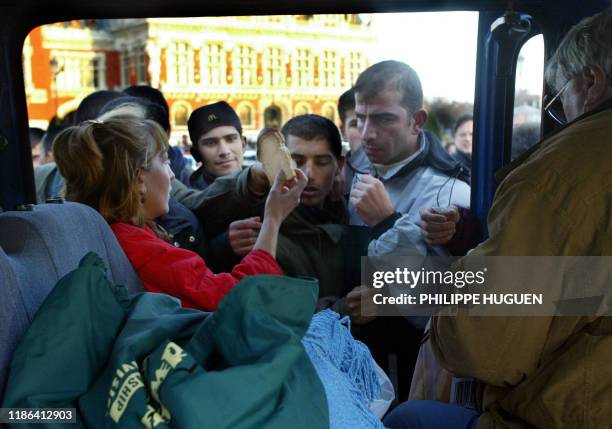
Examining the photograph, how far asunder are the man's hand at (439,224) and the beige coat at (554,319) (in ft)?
2.73

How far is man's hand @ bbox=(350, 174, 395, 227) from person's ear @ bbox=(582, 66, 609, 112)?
0.83 metres

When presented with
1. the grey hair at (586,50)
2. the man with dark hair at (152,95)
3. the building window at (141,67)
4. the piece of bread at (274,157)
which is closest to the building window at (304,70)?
the piece of bread at (274,157)

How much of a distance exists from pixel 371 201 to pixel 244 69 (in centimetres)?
68

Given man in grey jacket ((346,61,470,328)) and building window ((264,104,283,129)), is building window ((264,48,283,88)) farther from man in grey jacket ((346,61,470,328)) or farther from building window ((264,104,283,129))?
man in grey jacket ((346,61,470,328))

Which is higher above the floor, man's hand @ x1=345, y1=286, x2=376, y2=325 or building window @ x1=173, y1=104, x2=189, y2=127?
building window @ x1=173, y1=104, x2=189, y2=127

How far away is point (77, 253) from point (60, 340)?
1.21ft

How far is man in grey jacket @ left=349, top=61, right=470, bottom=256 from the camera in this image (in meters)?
2.11

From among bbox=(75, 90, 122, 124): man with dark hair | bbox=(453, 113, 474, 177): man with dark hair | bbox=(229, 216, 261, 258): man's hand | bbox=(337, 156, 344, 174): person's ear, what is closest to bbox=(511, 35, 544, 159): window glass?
bbox=(453, 113, 474, 177): man with dark hair

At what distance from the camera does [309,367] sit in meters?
1.08

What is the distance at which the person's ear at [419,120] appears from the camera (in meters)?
2.13

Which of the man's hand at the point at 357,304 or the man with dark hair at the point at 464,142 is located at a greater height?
the man with dark hair at the point at 464,142

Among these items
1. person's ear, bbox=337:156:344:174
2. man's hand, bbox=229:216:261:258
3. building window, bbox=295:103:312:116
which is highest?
building window, bbox=295:103:312:116

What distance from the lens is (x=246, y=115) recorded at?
7.45 feet

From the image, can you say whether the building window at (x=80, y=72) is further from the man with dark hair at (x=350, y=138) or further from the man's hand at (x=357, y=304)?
the man's hand at (x=357, y=304)
